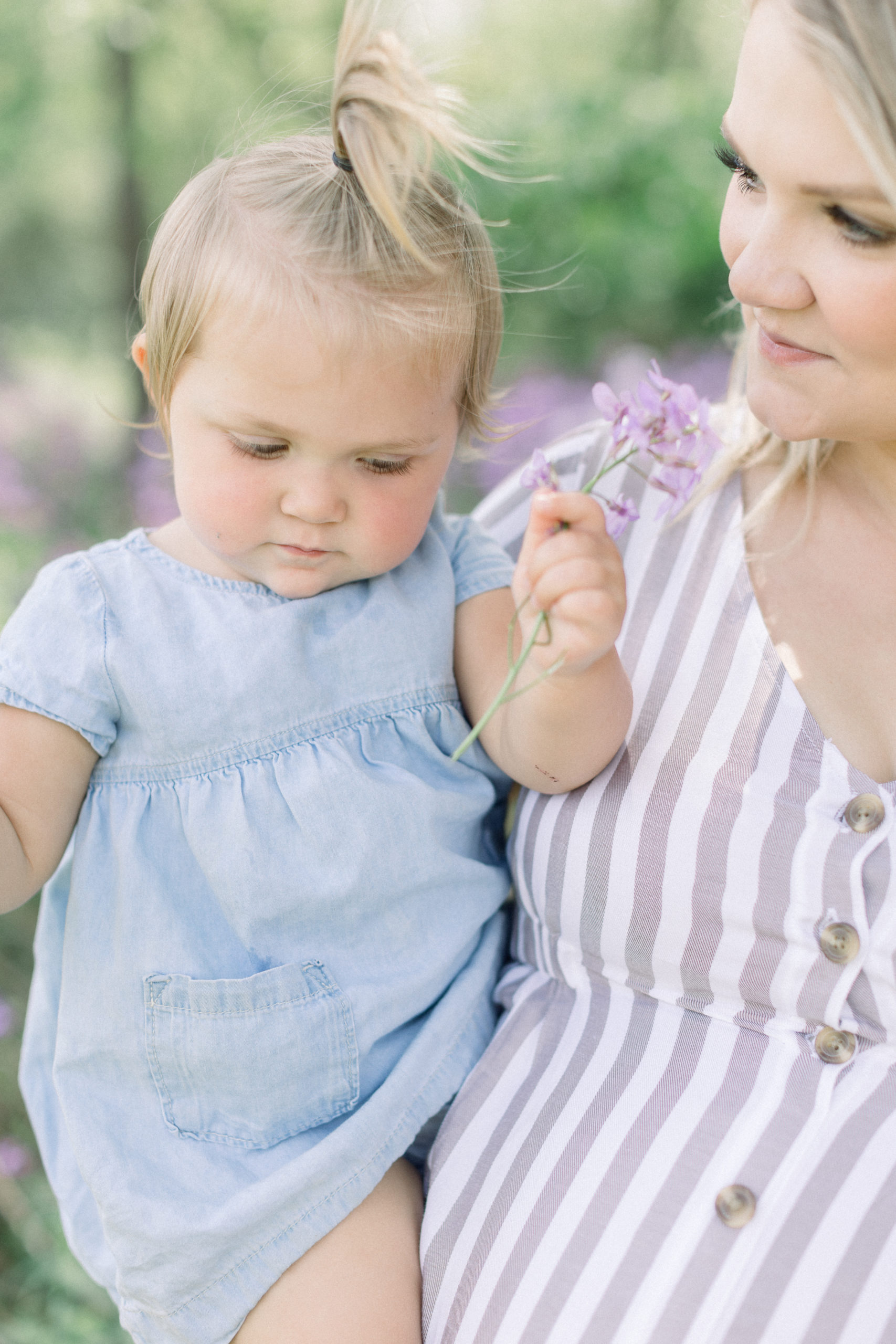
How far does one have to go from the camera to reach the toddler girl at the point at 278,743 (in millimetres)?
1296

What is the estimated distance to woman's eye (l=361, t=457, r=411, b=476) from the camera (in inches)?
54.2

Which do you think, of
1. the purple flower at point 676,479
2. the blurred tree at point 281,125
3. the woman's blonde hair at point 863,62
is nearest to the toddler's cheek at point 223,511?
the purple flower at point 676,479

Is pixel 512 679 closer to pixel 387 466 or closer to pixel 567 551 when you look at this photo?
pixel 567 551

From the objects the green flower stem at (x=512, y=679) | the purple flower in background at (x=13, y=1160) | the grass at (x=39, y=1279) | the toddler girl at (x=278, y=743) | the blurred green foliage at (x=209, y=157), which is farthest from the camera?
the blurred green foliage at (x=209, y=157)

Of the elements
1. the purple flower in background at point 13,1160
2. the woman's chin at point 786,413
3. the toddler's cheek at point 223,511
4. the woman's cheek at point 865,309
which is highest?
the woman's cheek at point 865,309

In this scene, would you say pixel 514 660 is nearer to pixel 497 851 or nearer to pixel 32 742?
pixel 497 851

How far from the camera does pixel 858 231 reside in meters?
1.21

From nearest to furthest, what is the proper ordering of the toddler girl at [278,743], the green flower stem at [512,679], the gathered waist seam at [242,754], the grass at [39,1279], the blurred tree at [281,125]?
the green flower stem at [512,679] → the toddler girl at [278,743] → the gathered waist seam at [242,754] → the grass at [39,1279] → the blurred tree at [281,125]

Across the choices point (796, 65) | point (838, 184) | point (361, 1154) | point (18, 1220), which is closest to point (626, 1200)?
point (361, 1154)

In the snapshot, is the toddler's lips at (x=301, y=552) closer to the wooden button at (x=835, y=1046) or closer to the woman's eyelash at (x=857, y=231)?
the woman's eyelash at (x=857, y=231)

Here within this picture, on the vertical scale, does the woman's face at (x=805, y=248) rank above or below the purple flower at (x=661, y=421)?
above

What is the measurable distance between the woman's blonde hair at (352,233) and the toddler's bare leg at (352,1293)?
1.06 meters

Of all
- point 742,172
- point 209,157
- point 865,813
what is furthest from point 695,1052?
point 209,157

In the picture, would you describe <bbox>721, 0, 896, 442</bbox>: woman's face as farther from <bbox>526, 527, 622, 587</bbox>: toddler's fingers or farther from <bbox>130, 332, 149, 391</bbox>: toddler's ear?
<bbox>130, 332, 149, 391</bbox>: toddler's ear
